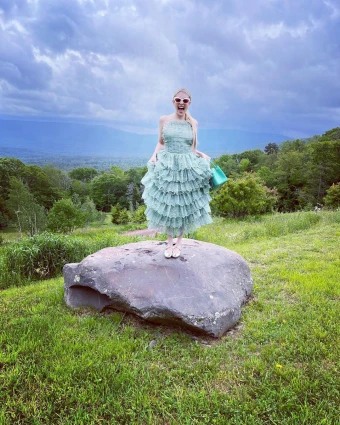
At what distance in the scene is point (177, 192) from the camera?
4.88 metres

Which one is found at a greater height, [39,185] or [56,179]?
[56,179]

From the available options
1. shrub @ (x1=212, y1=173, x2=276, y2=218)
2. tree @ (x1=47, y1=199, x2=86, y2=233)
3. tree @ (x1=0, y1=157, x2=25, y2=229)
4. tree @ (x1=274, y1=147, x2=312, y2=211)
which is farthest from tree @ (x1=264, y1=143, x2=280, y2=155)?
shrub @ (x1=212, y1=173, x2=276, y2=218)

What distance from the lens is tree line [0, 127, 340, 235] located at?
2005 cm

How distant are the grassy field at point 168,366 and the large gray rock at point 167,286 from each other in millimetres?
244

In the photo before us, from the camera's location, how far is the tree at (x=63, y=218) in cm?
2626

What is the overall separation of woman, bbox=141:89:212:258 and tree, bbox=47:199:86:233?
22625 mm

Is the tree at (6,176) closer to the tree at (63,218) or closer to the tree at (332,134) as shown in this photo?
the tree at (63,218)

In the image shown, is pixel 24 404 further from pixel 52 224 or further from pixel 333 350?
pixel 52 224

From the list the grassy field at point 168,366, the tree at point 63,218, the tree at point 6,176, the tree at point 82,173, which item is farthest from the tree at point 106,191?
the grassy field at point 168,366

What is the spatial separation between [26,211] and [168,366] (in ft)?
82.4

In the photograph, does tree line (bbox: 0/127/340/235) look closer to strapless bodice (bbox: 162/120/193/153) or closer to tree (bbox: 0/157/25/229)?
Answer: tree (bbox: 0/157/25/229)

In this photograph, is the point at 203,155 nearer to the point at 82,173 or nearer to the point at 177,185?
the point at 177,185

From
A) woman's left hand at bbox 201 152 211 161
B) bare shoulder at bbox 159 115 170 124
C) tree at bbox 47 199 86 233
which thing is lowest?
tree at bbox 47 199 86 233

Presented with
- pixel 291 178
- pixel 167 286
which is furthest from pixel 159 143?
pixel 291 178
